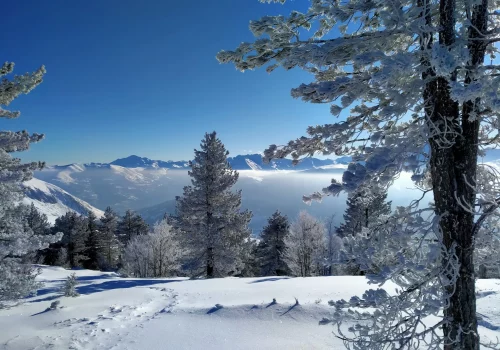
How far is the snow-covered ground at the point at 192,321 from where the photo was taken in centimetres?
562

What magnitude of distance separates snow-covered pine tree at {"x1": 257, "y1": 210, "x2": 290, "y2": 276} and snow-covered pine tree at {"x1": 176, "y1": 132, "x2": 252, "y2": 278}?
1537cm

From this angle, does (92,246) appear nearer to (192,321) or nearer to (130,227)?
(130,227)

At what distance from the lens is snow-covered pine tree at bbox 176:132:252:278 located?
16.9 metres

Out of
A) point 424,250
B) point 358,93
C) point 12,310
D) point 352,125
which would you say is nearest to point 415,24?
point 358,93

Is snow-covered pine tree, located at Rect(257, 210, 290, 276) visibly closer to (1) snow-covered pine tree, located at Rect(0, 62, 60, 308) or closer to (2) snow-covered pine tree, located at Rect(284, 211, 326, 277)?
(2) snow-covered pine tree, located at Rect(284, 211, 326, 277)

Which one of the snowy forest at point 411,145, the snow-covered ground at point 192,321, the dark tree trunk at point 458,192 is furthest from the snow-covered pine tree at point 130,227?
the dark tree trunk at point 458,192

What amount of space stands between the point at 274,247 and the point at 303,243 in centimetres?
650

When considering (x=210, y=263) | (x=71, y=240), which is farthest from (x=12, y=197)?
(x=71, y=240)

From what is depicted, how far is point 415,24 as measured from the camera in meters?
2.11

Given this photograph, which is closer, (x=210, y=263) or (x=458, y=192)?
(x=458, y=192)

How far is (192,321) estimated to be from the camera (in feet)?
22.1

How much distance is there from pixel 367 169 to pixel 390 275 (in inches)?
43.3

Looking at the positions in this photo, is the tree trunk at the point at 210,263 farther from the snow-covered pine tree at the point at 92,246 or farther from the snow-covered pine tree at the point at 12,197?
the snow-covered pine tree at the point at 92,246

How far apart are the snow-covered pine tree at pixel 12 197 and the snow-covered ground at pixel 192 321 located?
1.09m
